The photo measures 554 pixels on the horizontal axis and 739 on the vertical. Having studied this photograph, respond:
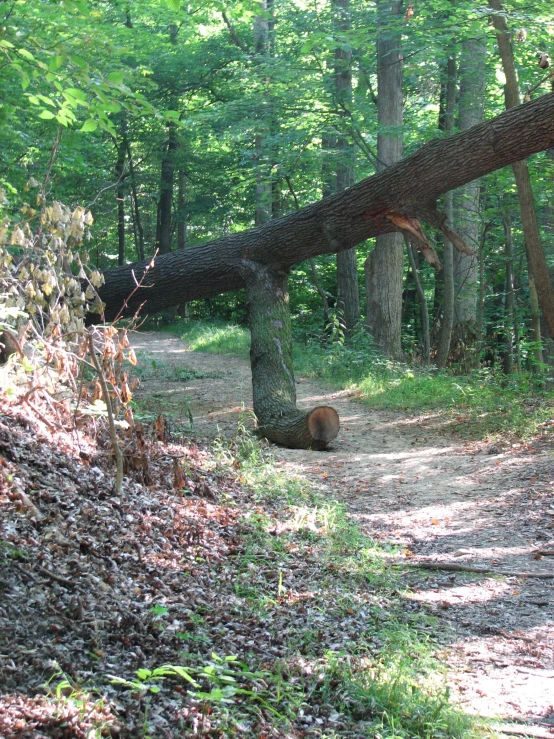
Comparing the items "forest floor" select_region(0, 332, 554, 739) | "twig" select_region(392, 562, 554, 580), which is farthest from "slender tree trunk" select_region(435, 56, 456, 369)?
"twig" select_region(392, 562, 554, 580)

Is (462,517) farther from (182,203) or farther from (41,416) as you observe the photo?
(182,203)

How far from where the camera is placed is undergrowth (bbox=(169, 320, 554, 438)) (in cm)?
891

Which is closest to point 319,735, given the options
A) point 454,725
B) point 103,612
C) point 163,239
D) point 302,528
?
point 454,725

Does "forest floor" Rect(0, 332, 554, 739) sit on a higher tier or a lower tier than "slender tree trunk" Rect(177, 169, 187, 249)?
lower

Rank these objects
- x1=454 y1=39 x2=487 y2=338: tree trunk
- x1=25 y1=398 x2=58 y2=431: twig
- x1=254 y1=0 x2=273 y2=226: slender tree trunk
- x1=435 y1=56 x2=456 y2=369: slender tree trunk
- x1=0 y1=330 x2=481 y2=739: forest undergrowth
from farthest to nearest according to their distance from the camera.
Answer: x1=254 y1=0 x2=273 y2=226: slender tree trunk → x1=454 y1=39 x2=487 y2=338: tree trunk → x1=435 y1=56 x2=456 y2=369: slender tree trunk → x1=25 y1=398 x2=58 y2=431: twig → x1=0 y1=330 x2=481 y2=739: forest undergrowth

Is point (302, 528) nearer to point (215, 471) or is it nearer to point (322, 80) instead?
point (215, 471)

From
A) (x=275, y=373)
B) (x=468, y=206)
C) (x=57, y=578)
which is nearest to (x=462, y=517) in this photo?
(x=275, y=373)

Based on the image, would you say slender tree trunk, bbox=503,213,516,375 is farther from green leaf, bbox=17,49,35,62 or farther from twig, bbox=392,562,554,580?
green leaf, bbox=17,49,35,62

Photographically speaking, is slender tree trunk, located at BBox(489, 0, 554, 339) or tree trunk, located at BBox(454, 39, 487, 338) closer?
slender tree trunk, located at BBox(489, 0, 554, 339)

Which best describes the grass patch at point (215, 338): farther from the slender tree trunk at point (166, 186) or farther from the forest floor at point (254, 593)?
the forest floor at point (254, 593)

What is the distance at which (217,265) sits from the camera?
9.77m

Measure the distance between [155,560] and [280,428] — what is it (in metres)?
4.40

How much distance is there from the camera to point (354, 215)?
28.6ft

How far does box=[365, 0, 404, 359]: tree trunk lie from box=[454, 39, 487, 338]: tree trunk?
1.36 meters
